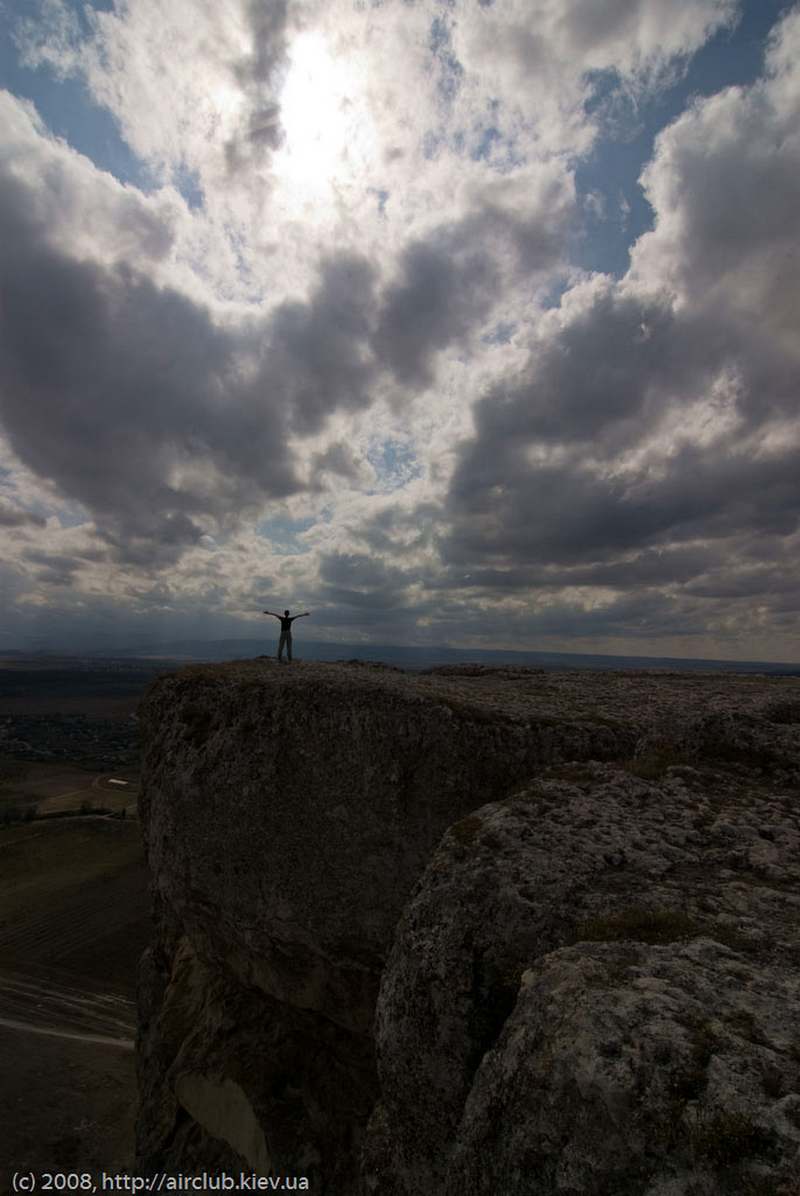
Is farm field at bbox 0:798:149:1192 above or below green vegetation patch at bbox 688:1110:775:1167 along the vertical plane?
below

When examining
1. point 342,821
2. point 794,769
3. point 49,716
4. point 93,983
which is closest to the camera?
point 794,769

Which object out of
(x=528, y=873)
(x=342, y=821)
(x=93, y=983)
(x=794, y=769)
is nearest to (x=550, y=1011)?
(x=528, y=873)

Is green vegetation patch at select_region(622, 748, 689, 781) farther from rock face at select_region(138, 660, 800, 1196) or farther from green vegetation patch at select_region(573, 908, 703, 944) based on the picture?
green vegetation patch at select_region(573, 908, 703, 944)

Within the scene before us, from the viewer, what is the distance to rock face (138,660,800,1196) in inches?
120

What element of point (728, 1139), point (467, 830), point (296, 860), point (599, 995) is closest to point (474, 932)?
point (467, 830)

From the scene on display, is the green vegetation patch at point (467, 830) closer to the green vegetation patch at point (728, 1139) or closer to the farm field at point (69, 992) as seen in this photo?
the green vegetation patch at point (728, 1139)

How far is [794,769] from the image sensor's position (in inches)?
309

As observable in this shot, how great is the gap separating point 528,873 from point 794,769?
15.6 feet

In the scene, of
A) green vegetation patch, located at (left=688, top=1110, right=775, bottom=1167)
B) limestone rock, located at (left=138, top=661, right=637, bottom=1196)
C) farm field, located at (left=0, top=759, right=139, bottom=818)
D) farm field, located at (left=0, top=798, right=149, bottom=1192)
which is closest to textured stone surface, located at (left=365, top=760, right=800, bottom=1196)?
green vegetation patch, located at (left=688, top=1110, right=775, bottom=1167)

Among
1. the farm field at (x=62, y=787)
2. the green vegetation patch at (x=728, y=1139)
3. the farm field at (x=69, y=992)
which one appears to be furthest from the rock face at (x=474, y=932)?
the farm field at (x=62, y=787)

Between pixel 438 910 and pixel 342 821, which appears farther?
pixel 342 821

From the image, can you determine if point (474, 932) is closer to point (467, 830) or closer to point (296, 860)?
point (467, 830)

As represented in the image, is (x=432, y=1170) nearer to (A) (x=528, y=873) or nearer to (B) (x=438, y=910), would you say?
(B) (x=438, y=910)

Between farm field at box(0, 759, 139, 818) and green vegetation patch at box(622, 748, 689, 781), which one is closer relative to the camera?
green vegetation patch at box(622, 748, 689, 781)
